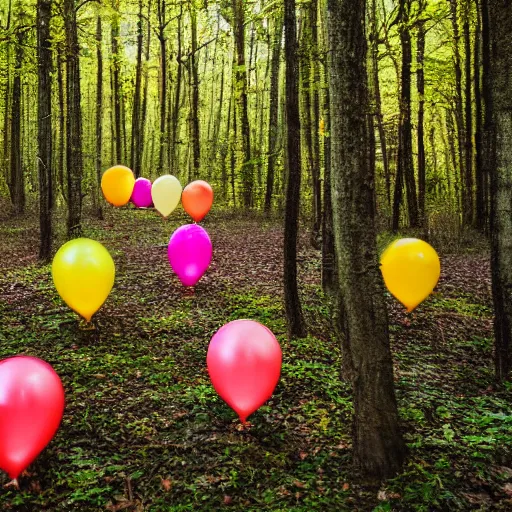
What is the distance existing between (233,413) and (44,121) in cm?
710

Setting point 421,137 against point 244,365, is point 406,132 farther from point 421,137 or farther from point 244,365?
point 244,365

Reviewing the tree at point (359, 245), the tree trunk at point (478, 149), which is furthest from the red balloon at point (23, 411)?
the tree trunk at point (478, 149)

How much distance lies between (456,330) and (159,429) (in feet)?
14.0

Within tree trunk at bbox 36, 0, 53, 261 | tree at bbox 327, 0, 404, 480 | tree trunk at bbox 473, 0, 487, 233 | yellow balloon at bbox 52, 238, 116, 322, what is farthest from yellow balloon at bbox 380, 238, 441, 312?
tree trunk at bbox 473, 0, 487, 233

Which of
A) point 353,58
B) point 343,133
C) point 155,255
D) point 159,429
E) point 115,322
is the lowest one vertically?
point 159,429

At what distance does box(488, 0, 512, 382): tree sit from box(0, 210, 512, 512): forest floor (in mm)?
890

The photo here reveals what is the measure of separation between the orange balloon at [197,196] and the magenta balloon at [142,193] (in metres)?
3.74

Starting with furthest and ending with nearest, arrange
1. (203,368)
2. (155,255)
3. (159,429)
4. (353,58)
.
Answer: (155,255), (203,368), (159,429), (353,58)

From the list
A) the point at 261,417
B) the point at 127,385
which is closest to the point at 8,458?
the point at 127,385

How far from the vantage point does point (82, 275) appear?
199 inches

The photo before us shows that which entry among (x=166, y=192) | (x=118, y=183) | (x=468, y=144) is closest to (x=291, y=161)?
(x=166, y=192)

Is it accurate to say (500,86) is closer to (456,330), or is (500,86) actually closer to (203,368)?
(456,330)

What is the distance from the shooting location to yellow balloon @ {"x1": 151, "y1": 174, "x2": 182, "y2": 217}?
12.9 meters

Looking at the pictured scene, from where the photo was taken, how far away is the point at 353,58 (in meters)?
2.91
